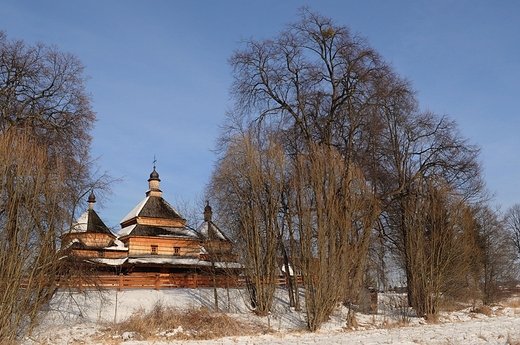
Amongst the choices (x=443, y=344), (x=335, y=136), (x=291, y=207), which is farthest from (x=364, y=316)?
(x=443, y=344)

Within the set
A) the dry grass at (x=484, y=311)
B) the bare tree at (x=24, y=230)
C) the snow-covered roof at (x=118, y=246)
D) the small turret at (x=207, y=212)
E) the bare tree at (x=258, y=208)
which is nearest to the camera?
the bare tree at (x=24, y=230)

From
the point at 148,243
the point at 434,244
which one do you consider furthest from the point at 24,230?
the point at 148,243

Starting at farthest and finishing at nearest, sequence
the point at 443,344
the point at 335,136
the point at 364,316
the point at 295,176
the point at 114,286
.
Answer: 1. the point at 114,286
2. the point at 335,136
3. the point at 364,316
4. the point at 295,176
5. the point at 443,344

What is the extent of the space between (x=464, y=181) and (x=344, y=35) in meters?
9.39

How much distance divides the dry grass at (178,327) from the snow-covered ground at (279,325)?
360mm

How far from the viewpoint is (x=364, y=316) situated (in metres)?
22.7

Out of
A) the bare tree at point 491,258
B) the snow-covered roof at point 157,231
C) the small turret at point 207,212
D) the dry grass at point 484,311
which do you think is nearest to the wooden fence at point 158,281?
the small turret at point 207,212

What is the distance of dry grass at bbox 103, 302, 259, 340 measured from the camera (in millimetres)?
16203

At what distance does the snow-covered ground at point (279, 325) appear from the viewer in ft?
Answer: 48.3

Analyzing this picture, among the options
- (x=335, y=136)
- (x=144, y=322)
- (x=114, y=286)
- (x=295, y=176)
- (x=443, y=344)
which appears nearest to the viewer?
(x=443, y=344)

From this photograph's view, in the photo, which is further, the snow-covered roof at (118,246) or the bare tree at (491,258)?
the snow-covered roof at (118,246)

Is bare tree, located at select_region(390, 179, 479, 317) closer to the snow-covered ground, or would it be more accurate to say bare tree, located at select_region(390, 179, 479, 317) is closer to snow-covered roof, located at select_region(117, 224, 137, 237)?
the snow-covered ground

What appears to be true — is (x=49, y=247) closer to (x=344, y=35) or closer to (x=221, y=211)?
(x=221, y=211)

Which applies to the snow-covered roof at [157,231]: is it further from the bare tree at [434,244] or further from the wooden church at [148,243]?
the bare tree at [434,244]
